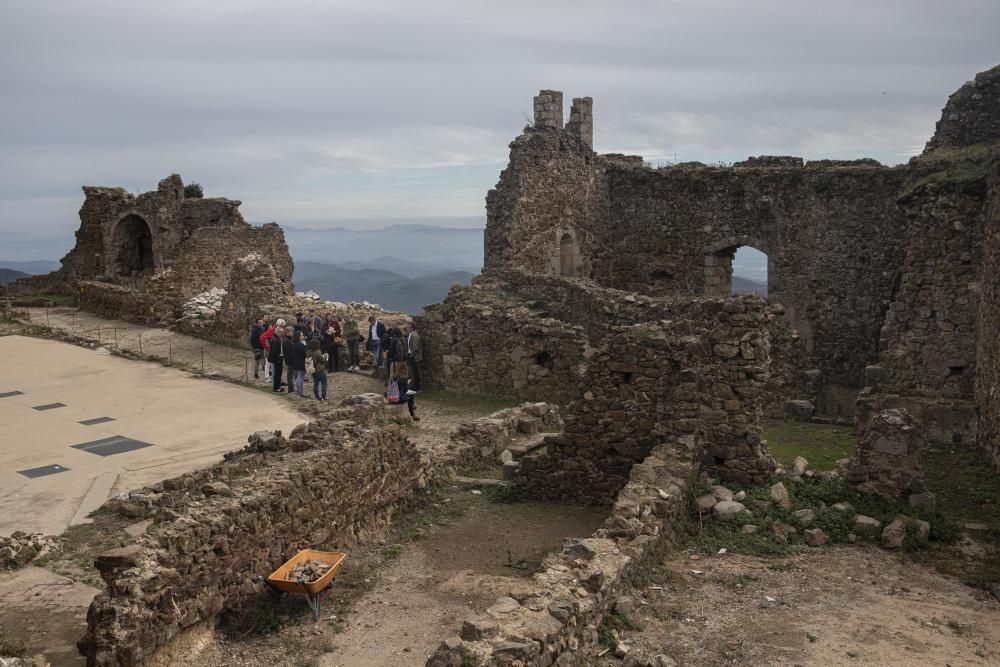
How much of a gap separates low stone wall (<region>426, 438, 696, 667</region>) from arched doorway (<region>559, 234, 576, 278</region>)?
1243 centimetres

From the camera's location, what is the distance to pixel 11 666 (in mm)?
6500

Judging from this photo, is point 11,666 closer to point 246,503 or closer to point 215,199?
point 246,503

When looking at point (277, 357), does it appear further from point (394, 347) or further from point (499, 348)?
point (499, 348)

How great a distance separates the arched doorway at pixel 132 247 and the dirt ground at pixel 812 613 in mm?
32126

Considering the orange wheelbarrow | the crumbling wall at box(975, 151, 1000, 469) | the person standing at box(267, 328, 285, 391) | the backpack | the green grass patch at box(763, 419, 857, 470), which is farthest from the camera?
the person standing at box(267, 328, 285, 391)

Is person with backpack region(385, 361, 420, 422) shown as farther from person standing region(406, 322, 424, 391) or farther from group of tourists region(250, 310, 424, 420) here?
person standing region(406, 322, 424, 391)

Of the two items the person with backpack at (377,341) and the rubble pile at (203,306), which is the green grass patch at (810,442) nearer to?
the person with backpack at (377,341)

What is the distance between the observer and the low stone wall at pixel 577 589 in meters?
5.89

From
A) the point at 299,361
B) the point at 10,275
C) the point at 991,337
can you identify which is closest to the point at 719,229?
the point at 991,337

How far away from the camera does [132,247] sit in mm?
37281

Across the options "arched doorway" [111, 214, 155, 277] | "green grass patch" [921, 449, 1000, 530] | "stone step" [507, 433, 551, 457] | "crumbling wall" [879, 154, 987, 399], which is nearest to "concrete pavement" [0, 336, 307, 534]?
"stone step" [507, 433, 551, 457]

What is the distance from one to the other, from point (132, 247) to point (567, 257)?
73.1 feet

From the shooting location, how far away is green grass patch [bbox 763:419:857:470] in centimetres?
1255

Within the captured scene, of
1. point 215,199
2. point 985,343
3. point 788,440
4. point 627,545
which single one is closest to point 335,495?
point 627,545
